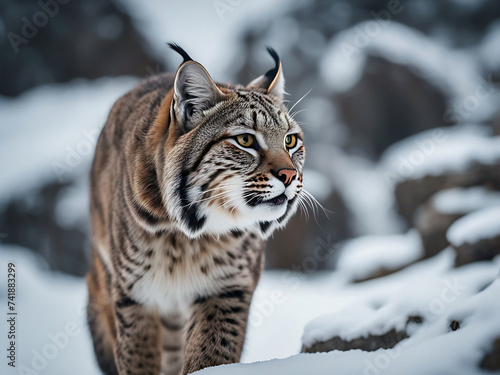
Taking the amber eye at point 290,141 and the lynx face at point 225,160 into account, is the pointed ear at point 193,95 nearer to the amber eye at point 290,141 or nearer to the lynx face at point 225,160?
the lynx face at point 225,160

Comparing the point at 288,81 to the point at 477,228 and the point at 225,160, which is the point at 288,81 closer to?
the point at 477,228

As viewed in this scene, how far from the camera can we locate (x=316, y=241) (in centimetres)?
1024

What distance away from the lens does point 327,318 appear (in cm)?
389

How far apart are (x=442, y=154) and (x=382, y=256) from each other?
175 cm

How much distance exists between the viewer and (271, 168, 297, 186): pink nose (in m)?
2.69

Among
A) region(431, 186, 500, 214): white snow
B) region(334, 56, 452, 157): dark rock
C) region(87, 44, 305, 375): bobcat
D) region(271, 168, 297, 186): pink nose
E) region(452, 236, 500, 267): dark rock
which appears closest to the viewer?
region(271, 168, 297, 186): pink nose

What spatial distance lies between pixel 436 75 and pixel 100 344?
446 inches

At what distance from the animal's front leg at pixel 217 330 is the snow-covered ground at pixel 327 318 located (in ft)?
1.18

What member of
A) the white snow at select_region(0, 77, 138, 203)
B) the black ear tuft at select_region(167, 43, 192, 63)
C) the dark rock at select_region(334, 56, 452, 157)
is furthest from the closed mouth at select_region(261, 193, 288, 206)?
the dark rock at select_region(334, 56, 452, 157)

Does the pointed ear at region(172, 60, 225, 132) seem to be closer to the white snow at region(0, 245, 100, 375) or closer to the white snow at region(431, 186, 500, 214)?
the white snow at region(0, 245, 100, 375)

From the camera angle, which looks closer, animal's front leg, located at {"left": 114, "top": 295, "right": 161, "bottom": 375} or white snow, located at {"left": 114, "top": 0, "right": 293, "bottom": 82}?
animal's front leg, located at {"left": 114, "top": 295, "right": 161, "bottom": 375}

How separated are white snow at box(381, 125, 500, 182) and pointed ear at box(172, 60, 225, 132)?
4.44 meters

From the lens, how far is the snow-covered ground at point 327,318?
2168 millimetres

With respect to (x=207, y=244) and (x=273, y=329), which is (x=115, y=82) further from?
(x=207, y=244)
